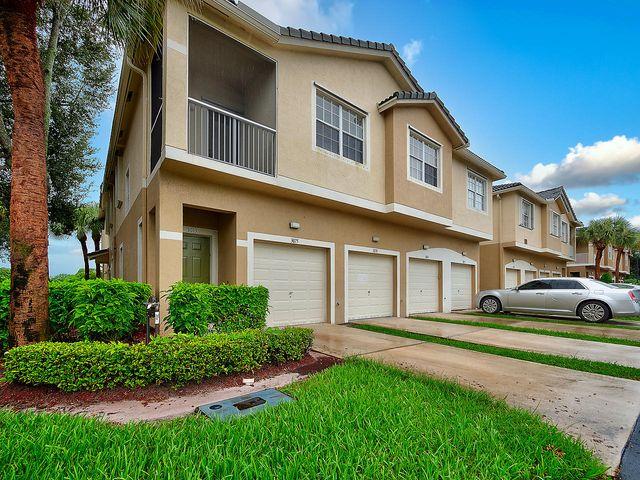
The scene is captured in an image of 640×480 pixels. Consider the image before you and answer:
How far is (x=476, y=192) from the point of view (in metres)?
15.9

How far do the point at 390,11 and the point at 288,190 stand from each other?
6281 millimetres

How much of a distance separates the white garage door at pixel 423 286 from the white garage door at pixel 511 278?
7.27 meters

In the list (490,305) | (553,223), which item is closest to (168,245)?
(490,305)

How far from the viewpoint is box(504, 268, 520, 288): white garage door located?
18984mm

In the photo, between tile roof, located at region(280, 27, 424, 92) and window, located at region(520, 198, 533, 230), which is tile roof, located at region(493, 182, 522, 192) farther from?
tile roof, located at region(280, 27, 424, 92)

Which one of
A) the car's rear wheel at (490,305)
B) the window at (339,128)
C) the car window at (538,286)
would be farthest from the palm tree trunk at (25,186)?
the car window at (538,286)

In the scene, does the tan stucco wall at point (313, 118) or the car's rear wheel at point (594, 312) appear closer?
the tan stucco wall at point (313, 118)

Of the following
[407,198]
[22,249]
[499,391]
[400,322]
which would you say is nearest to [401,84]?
[407,198]

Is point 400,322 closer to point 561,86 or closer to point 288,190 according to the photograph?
point 288,190

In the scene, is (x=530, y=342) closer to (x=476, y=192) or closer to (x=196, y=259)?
(x=196, y=259)

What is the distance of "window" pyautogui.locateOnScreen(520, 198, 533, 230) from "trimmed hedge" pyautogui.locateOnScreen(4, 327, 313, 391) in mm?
19540

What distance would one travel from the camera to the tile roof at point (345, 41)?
8094mm

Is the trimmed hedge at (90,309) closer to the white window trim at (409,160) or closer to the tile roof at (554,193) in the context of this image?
the white window trim at (409,160)

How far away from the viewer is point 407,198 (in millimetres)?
10789
